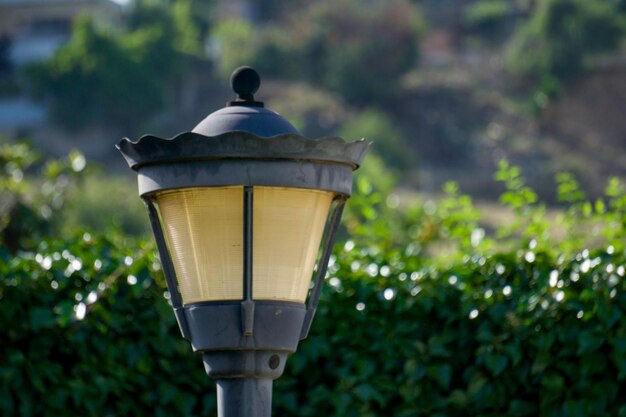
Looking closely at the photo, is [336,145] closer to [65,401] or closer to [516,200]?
[65,401]

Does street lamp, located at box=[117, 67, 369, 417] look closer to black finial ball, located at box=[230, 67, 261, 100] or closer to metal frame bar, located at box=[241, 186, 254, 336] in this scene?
metal frame bar, located at box=[241, 186, 254, 336]

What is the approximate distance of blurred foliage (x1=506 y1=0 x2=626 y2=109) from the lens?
58781mm

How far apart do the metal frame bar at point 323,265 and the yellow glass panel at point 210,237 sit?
23 centimetres

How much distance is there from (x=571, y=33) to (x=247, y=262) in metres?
57.5

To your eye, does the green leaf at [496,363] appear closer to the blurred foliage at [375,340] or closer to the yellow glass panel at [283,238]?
the blurred foliage at [375,340]

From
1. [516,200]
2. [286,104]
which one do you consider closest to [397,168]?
[286,104]

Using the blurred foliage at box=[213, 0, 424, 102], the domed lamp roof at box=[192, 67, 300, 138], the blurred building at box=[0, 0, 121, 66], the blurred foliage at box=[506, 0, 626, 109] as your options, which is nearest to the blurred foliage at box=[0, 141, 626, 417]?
the domed lamp roof at box=[192, 67, 300, 138]

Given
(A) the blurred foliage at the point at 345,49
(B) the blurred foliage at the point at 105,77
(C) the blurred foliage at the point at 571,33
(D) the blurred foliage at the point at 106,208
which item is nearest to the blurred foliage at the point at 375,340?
(D) the blurred foliage at the point at 106,208

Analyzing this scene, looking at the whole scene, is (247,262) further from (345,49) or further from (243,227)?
(345,49)

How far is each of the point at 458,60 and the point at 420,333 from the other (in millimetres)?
64420

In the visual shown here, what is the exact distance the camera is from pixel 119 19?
71.0m

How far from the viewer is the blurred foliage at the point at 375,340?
4996mm

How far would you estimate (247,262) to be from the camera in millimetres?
3375

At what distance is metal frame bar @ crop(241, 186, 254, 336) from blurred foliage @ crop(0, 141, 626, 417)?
5.85 feet
